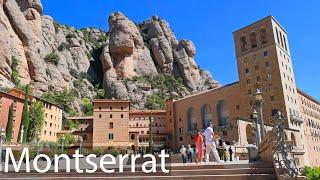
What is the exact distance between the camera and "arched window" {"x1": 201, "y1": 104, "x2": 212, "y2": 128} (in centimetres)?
5675

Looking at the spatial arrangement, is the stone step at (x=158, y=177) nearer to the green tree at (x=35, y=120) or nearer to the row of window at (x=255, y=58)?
the green tree at (x=35, y=120)

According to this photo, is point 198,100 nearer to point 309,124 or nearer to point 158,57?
point 309,124

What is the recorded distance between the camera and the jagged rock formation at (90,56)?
6138cm

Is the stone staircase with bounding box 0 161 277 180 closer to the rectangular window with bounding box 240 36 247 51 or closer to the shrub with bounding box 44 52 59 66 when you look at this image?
the rectangular window with bounding box 240 36 247 51

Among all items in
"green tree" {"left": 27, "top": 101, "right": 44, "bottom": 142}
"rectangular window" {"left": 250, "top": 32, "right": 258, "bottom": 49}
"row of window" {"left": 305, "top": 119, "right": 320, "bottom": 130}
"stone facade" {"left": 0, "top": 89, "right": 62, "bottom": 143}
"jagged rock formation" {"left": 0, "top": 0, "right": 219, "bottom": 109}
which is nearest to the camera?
"stone facade" {"left": 0, "top": 89, "right": 62, "bottom": 143}

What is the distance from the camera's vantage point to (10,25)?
204 feet

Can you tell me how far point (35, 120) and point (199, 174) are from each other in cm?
4305

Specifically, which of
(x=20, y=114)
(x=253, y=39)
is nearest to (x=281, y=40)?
(x=253, y=39)

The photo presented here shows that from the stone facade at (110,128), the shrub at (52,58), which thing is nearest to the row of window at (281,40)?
the stone facade at (110,128)

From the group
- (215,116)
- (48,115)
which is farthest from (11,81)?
(215,116)

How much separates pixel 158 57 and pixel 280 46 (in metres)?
44.2

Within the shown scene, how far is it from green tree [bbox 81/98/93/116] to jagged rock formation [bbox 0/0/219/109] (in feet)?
5.13

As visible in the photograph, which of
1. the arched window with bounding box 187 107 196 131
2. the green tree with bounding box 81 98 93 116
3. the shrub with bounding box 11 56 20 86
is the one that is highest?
the shrub with bounding box 11 56 20 86

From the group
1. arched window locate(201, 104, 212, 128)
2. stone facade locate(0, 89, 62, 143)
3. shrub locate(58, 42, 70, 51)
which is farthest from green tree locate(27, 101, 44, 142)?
shrub locate(58, 42, 70, 51)
